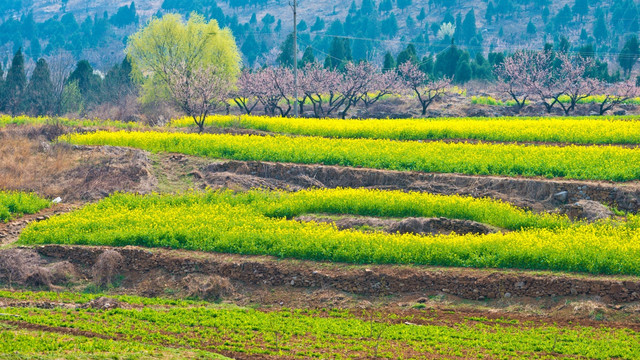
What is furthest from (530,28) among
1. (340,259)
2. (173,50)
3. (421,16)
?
(340,259)

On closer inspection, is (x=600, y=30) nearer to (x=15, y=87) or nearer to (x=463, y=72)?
(x=463, y=72)


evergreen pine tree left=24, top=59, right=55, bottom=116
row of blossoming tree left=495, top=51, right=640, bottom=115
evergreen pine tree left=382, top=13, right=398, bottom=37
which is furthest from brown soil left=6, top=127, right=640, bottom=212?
evergreen pine tree left=382, top=13, right=398, bottom=37

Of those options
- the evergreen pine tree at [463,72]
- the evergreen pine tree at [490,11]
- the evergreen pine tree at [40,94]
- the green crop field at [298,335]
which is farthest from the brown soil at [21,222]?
the evergreen pine tree at [490,11]

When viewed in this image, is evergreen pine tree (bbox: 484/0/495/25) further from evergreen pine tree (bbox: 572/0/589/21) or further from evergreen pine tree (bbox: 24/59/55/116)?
evergreen pine tree (bbox: 24/59/55/116)

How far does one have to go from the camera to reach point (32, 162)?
116 ft

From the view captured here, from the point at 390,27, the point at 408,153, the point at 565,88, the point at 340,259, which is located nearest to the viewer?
the point at 340,259

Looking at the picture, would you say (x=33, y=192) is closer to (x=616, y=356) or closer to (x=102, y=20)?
(x=616, y=356)

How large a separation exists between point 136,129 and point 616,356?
36730 millimetres

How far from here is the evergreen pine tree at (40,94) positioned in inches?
2534

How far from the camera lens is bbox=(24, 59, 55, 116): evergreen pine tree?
64375 millimetres

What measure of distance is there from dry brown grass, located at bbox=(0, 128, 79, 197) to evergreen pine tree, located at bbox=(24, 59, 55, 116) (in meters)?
25.0

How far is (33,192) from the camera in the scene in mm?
31719

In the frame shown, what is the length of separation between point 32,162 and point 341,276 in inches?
785

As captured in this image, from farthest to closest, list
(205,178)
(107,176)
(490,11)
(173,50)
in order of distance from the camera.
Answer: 1. (490,11)
2. (173,50)
3. (205,178)
4. (107,176)
